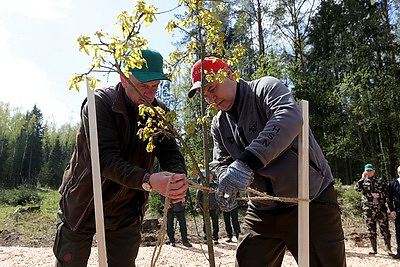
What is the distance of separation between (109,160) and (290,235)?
1217mm

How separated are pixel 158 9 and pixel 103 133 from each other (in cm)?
85

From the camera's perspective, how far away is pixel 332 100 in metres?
16.8

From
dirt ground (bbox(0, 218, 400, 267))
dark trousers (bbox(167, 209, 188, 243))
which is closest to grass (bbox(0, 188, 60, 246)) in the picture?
dirt ground (bbox(0, 218, 400, 267))

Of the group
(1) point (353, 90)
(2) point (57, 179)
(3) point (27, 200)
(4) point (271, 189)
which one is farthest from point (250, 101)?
(2) point (57, 179)

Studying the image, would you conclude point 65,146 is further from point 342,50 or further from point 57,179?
point 342,50

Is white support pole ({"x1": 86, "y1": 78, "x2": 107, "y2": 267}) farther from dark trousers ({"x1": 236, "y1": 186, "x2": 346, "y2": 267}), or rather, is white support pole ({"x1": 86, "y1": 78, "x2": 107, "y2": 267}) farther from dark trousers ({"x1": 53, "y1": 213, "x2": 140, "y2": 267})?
dark trousers ({"x1": 236, "y1": 186, "x2": 346, "y2": 267})

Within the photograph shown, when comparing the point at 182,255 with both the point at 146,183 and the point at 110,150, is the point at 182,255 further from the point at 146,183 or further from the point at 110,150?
the point at 146,183

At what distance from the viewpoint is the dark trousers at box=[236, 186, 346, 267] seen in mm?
2049

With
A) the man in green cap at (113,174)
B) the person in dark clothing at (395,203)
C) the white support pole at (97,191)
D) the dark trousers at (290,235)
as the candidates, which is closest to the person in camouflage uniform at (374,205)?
the person in dark clothing at (395,203)

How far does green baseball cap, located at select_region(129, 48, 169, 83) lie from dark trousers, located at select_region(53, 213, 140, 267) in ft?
3.30

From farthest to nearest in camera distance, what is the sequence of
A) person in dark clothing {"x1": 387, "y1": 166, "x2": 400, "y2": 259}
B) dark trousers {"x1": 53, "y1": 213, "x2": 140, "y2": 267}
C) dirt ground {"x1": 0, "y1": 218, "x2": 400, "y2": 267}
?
1. person in dark clothing {"x1": 387, "y1": 166, "x2": 400, "y2": 259}
2. dirt ground {"x1": 0, "y1": 218, "x2": 400, "y2": 267}
3. dark trousers {"x1": 53, "y1": 213, "x2": 140, "y2": 267}

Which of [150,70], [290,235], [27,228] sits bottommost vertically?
[27,228]

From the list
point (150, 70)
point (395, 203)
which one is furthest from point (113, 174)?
point (395, 203)

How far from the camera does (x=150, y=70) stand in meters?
2.20
